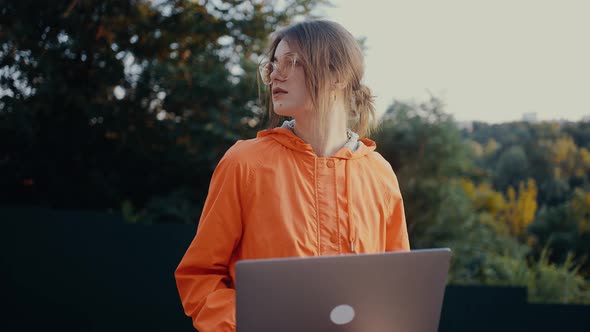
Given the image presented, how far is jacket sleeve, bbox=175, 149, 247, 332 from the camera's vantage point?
4.29 ft

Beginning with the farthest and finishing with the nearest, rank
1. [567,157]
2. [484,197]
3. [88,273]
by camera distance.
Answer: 1. [567,157]
2. [484,197]
3. [88,273]

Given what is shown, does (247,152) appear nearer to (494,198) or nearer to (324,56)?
(324,56)

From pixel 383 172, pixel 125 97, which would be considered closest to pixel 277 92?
pixel 383 172

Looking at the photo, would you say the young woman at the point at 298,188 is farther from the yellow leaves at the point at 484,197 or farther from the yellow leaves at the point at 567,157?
the yellow leaves at the point at 567,157

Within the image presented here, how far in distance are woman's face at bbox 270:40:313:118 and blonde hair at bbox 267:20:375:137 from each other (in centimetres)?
1

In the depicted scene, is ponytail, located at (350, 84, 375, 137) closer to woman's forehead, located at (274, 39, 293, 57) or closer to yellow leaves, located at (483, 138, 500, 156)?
woman's forehead, located at (274, 39, 293, 57)

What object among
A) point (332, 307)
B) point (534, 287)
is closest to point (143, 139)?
point (534, 287)

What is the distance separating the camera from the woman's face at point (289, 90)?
55.9 inches

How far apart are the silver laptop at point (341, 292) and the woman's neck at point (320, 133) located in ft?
1.45

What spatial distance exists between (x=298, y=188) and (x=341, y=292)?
13.9 inches

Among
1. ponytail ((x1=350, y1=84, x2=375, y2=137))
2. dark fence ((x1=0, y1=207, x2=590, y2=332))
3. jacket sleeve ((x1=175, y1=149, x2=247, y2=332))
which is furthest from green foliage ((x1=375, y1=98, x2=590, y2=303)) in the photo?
jacket sleeve ((x1=175, y1=149, x2=247, y2=332))

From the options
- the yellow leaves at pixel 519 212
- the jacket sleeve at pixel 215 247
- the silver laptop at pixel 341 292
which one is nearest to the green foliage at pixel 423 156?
the yellow leaves at pixel 519 212

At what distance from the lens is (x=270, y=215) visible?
1.34 metres

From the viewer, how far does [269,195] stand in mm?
1343
